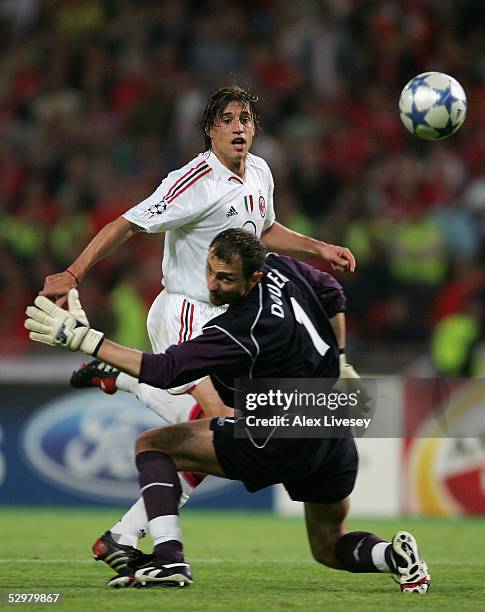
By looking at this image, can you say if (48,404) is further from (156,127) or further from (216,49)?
(216,49)

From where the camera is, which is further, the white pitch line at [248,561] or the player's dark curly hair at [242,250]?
the white pitch line at [248,561]

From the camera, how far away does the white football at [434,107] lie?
7000mm

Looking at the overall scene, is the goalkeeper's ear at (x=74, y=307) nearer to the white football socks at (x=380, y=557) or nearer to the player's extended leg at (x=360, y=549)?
the player's extended leg at (x=360, y=549)

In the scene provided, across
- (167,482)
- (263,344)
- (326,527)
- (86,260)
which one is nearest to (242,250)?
(263,344)

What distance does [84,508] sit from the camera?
1011 centimetres

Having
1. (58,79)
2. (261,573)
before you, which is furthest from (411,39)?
(261,573)

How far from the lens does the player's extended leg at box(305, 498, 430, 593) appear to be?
5.33 meters

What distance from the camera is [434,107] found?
7004 millimetres

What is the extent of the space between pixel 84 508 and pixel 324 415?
5.14m

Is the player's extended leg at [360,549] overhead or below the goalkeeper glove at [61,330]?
below

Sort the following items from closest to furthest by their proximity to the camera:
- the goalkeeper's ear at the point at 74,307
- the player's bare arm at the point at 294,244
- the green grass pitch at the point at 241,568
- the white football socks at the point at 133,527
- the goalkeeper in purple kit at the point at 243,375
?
the green grass pitch at the point at 241,568
the goalkeeper in purple kit at the point at 243,375
the goalkeeper's ear at the point at 74,307
the white football socks at the point at 133,527
the player's bare arm at the point at 294,244

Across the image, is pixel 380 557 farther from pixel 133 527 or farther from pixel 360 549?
pixel 133 527

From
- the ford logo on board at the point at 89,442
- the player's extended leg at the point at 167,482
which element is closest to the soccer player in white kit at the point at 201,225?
the player's extended leg at the point at 167,482

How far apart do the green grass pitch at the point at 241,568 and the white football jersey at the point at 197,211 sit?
1.52 meters
